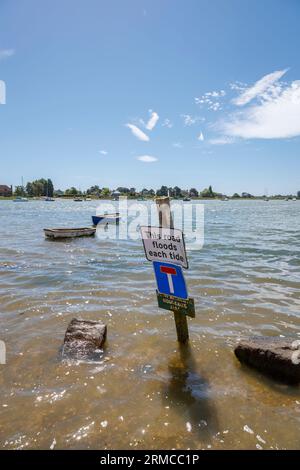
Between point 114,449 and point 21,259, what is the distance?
1360 centimetres

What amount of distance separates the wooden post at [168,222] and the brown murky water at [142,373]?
9.9 inches

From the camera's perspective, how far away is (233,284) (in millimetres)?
11273

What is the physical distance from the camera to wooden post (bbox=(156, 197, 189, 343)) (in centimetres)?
599

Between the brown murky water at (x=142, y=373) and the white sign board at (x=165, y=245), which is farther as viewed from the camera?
the white sign board at (x=165, y=245)

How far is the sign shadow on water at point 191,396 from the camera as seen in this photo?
14.1 ft

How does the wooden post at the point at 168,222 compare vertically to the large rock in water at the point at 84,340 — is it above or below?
above

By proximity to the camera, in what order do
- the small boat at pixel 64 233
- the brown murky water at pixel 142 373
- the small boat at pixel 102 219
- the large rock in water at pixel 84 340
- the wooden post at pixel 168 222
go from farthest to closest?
1. the small boat at pixel 102 219
2. the small boat at pixel 64 233
3. the large rock in water at pixel 84 340
4. the wooden post at pixel 168 222
5. the brown murky water at pixel 142 373

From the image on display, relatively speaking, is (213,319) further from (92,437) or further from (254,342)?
(92,437)

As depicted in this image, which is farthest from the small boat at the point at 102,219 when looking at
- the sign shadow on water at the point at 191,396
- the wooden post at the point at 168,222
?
the sign shadow on water at the point at 191,396

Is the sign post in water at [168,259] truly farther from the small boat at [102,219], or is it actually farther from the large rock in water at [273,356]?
the small boat at [102,219]

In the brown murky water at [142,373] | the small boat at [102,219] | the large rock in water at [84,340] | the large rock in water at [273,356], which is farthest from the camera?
the small boat at [102,219]

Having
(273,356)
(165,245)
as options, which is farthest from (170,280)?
(273,356)
